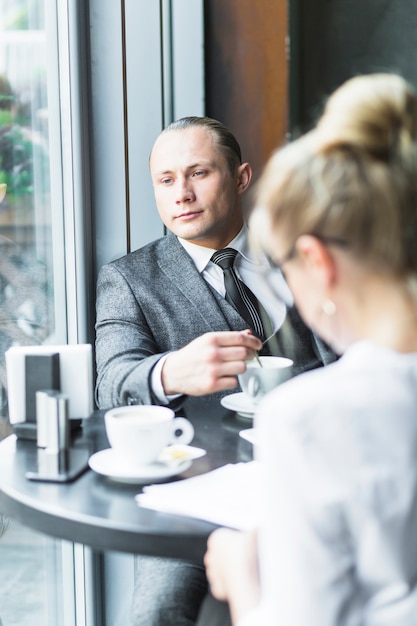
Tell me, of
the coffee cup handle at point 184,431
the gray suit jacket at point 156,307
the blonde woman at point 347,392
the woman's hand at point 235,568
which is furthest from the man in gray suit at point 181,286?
the blonde woman at point 347,392

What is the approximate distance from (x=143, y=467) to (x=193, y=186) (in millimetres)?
1002

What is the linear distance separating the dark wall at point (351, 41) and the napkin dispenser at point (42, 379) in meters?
1.65

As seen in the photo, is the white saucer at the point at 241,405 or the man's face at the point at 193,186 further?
the man's face at the point at 193,186

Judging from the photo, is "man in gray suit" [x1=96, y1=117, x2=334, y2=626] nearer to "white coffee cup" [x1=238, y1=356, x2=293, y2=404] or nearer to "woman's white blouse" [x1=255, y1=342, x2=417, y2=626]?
"white coffee cup" [x1=238, y1=356, x2=293, y2=404]

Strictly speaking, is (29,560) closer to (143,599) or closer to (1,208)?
(143,599)

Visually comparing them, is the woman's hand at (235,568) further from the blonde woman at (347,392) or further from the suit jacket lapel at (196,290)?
the suit jacket lapel at (196,290)

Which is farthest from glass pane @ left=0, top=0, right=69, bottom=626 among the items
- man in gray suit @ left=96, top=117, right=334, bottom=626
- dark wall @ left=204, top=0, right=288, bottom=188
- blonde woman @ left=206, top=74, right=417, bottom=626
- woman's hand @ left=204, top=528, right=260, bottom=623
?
blonde woman @ left=206, top=74, right=417, bottom=626

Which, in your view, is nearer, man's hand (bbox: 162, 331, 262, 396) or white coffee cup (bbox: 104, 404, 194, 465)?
white coffee cup (bbox: 104, 404, 194, 465)

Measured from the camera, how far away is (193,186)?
6.56 feet

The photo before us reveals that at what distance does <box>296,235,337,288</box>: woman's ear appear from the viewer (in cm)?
84

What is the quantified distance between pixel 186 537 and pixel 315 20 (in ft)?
7.30

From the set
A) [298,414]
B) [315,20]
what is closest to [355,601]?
[298,414]

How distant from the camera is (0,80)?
169 centimetres

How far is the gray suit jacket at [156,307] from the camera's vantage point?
1.81 metres
